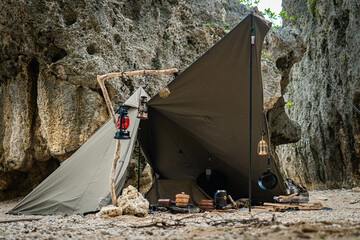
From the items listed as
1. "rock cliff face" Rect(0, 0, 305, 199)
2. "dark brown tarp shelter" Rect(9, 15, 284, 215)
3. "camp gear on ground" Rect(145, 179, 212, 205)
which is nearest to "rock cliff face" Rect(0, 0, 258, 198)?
"rock cliff face" Rect(0, 0, 305, 199)

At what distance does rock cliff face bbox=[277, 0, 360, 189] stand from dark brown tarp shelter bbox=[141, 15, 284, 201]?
5.87m

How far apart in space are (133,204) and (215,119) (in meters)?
2.03

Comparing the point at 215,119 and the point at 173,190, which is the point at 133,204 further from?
the point at 215,119

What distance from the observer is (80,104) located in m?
6.41

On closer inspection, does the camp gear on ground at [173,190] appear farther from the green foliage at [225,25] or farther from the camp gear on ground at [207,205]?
the green foliage at [225,25]

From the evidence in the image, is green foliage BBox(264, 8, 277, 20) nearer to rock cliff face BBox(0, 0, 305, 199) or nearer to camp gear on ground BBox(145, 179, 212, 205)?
rock cliff face BBox(0, 0, 305, 199)

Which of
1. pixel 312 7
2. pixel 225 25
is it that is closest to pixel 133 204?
→ pixel 225 25

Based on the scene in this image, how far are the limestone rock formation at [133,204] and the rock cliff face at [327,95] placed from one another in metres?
8.00

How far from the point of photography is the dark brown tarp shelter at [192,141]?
418 cm

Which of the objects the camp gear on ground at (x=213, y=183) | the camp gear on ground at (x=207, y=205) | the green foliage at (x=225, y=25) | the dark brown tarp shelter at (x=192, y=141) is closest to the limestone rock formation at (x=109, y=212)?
the dark brown tarp shelter at (x=192, y=141)

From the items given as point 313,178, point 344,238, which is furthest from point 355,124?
point 344,238

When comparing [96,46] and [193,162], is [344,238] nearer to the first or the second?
[193,162]

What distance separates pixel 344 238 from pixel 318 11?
47.6 ft

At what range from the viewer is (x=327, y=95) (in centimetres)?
1367
